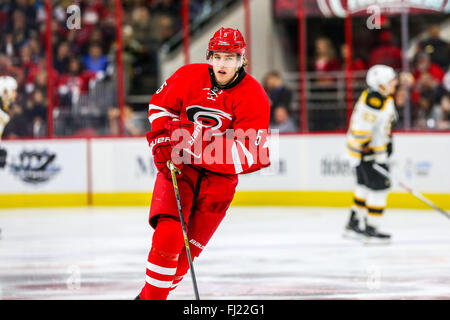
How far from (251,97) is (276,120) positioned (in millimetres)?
6709

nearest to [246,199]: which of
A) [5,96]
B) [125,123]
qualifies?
[125,123]

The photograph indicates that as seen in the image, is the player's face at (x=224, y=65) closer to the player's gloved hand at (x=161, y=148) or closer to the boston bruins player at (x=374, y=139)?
the player's gloved hand at (x=161, y=148)

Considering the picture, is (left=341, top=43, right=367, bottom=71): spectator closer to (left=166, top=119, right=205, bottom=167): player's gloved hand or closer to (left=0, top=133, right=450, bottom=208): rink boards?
(left=0, top=133, right=450, bottom=208): rink boards

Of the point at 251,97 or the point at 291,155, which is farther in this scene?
the point at 291,155

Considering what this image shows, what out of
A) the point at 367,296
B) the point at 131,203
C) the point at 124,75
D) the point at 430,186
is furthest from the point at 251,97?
the point at 124,75

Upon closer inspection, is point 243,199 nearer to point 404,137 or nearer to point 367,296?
point 404,137

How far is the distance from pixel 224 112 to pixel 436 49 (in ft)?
23.0

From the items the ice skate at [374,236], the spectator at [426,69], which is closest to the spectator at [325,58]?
the spectator at [426,69]

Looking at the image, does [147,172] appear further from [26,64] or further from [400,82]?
[400,82]

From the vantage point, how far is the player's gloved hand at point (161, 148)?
413 cm

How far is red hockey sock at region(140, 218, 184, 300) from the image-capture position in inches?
156

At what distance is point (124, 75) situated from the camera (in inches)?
455

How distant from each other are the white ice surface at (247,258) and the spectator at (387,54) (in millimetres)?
2127

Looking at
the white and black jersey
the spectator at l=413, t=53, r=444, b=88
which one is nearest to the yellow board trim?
the spectator at l=413, t=53, r=444, b=88
